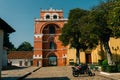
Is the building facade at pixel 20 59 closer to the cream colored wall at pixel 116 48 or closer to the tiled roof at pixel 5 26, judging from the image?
the cream colored wall at pixel 116 48

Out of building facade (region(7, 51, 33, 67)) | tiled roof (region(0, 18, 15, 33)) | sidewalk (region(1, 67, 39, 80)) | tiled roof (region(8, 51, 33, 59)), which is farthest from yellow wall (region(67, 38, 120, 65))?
tiled roof (region(0, 18, 15, 33))

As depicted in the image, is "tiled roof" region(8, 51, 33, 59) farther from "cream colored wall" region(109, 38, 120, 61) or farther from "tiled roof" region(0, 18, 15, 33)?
"tiled roof" region(0, 18, 15, 33)

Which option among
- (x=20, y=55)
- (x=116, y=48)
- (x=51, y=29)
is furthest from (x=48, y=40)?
(x=116, y=48)

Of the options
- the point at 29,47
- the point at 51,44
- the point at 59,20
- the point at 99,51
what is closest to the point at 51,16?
the point at 59,20

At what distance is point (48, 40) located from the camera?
62469 millimetres

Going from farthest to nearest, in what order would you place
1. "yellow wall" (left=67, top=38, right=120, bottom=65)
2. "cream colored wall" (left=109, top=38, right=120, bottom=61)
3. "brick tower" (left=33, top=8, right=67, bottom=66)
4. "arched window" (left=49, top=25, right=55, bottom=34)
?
"arched window" (left=49, top=25, right=55, bottom=34) → "brick tower" (left=33, top=8, right=67, bottom=66) → "yellow wall" (left=67, top=38, right=120, bottom=65) → "cream colored wall" (left=109, top=38, right=120, bottom=61)

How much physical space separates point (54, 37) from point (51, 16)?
573cm

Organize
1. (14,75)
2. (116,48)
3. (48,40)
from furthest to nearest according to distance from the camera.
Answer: (48,40), (116,48), (14,75)

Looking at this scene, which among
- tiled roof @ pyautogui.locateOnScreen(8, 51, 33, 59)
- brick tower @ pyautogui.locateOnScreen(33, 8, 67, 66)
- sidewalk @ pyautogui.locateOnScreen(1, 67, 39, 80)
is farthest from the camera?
tiled roof @ pyautogui.locateOnScreen(8, 51, 33, 59)

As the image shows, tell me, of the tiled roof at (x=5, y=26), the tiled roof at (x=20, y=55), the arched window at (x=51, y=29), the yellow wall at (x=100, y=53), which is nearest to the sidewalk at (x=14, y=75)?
the tiled roof at (x=5, y=26)

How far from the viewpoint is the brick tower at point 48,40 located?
2397 inches

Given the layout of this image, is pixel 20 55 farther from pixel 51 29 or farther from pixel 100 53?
pixel 100 53

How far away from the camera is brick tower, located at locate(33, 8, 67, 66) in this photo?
60888 mm

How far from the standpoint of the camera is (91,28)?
1024 inches
